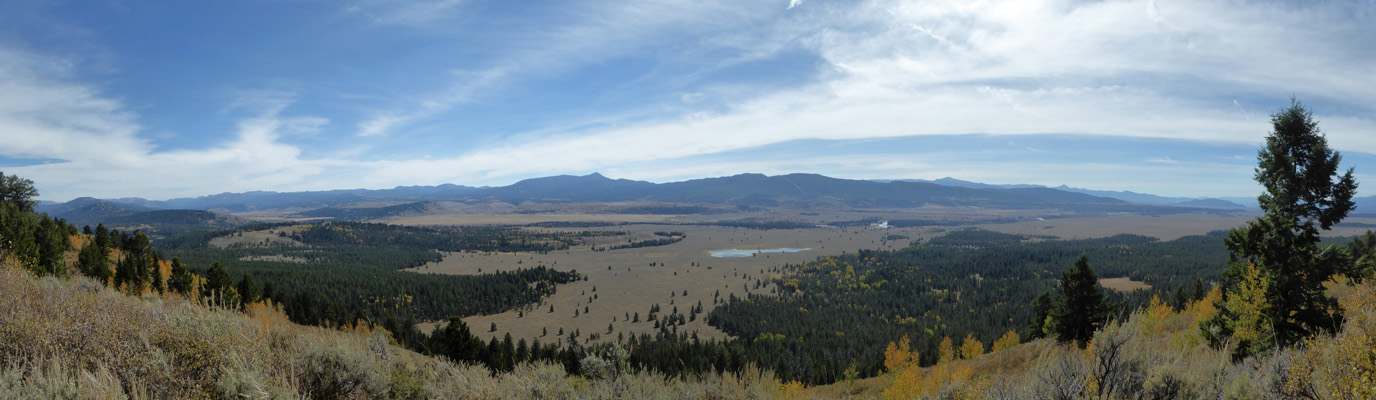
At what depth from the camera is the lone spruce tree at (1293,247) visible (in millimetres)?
18703

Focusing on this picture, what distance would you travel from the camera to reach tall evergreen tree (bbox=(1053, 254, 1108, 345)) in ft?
114

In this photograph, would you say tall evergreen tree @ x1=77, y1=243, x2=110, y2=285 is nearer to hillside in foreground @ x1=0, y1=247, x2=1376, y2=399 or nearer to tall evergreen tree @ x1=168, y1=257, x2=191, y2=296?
tall evergreen tree @ x1=168, y1=257, x2=191, y2=296

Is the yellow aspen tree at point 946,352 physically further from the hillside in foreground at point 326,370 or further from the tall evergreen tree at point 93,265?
the tall evergreen tree at point 93,265

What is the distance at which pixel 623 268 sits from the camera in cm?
15938

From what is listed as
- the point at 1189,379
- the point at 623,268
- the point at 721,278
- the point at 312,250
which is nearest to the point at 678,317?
the point at 721,278

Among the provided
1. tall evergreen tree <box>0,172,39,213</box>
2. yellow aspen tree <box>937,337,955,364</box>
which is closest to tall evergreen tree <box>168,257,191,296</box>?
tall evergreen tree <box>0,172,39,213</box>

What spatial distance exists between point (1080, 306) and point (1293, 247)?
18140 mm

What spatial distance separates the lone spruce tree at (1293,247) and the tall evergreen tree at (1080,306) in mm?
15576

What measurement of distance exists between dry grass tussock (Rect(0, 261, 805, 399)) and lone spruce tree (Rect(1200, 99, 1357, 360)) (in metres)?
22.2

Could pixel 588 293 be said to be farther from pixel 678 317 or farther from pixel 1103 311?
pixel 1103 311

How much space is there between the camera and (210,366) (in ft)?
23.2

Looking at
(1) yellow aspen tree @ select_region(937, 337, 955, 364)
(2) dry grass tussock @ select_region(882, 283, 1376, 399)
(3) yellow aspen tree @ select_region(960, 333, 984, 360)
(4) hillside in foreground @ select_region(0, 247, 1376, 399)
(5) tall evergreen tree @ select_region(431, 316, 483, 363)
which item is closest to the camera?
A: (4) hillside in foreground @ select_region(0, 247, 1376, 399)

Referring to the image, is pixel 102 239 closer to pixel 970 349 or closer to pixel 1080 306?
pixel 1080 306

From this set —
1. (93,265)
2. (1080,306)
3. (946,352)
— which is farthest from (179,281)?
(946,352)
